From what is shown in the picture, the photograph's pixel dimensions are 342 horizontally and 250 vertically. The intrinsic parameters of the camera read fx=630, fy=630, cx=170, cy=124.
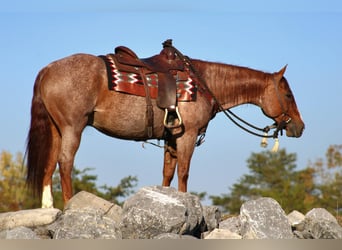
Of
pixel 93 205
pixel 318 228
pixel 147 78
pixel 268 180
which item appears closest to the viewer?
pixel 318 228

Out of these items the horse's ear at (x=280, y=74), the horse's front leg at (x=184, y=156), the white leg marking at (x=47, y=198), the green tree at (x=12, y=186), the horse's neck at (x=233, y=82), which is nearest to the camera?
the white leg marking at (x=47, y=198)

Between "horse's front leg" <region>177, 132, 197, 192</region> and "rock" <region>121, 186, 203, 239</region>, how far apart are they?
59.9 inches

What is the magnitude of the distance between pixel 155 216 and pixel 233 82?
3737 mm

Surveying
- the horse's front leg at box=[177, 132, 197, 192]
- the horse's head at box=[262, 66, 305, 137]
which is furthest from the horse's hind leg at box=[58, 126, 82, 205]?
the horse's head at box=[262, 66, 305, 137]

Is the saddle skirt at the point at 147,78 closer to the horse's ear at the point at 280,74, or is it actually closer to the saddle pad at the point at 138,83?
the saddle pad at the point at 138,83

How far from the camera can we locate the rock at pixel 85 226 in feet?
25.9

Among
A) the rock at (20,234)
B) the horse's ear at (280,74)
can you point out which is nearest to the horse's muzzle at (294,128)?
the horse's ear at (280,74)

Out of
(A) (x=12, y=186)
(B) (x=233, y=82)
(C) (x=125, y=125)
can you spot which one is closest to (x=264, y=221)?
(C) (x=125, y=125)

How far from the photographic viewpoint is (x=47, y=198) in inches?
375

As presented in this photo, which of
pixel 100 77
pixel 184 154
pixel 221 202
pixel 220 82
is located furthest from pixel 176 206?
pixel 221 202

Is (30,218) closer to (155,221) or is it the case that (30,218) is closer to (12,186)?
(155,221)

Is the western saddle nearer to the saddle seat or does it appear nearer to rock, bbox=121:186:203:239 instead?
the saddle seat

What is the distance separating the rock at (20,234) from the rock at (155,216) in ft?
3.80

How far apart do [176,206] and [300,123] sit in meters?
3.94
